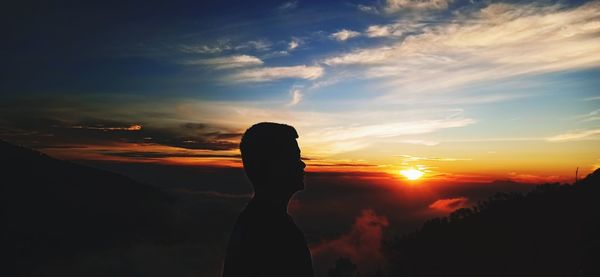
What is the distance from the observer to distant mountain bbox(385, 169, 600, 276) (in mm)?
37938

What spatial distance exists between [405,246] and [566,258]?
1675 inches

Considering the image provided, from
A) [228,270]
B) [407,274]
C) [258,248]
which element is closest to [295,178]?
[258,248]

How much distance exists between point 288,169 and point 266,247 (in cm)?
147

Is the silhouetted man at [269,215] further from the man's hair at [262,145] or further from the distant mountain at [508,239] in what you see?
the distant mountain at [508,239]

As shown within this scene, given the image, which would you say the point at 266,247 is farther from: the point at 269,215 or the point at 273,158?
the point at 273,158

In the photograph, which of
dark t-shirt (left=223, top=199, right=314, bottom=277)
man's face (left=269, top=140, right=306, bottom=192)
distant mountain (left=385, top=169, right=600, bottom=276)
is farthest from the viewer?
distant mountain (left=385, top=169, right=600, bottom=276)

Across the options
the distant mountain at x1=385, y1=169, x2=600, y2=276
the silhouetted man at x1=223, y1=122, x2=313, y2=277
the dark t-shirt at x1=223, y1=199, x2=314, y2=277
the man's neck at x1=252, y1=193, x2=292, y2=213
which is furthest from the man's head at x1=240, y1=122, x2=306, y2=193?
the distant mountain at x1=385, y1=169, x2=600, y2=276

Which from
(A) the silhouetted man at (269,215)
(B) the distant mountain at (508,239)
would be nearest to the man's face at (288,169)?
(A) the silhouetted man at (269,215)

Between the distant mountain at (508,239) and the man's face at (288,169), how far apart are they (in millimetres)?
28500

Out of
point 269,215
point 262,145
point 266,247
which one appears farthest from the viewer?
point 262,145

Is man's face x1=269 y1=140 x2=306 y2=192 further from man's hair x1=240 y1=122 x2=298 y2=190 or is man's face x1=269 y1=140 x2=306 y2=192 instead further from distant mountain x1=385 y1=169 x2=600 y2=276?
distant mountain x1=385 y1=169 x2=600 y2=276

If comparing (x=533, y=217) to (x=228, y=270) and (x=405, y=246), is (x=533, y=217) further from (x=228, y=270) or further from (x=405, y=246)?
(x=228, y=270)

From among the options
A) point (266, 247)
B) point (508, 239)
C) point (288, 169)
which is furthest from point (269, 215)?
point (508, 239)

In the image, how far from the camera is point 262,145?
27.3ft
